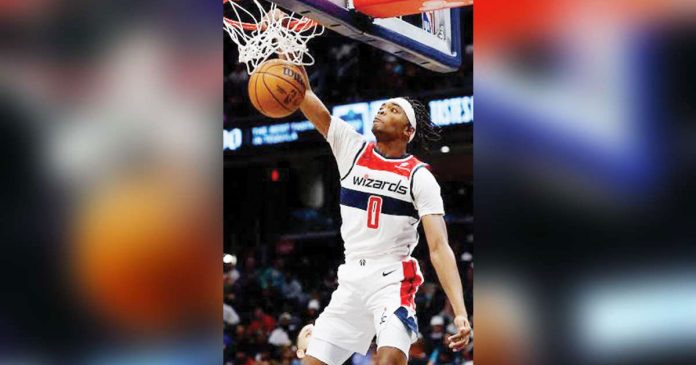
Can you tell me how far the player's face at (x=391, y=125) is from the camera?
5172 mm

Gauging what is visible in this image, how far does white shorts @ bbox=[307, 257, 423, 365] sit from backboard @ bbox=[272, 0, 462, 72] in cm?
162

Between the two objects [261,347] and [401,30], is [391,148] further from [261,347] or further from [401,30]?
[261,347]

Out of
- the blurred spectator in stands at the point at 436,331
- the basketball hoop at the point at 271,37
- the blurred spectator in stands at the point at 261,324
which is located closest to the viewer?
the basketball hoop at the point at 271,37

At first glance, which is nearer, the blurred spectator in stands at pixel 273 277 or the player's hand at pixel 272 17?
the player's hand at pixel 272 17

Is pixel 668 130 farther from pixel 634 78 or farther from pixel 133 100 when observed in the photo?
pixel 133 100

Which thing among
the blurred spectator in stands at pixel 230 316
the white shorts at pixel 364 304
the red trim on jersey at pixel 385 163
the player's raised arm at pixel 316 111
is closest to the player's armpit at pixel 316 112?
the player's raised arm at pixel 316 111

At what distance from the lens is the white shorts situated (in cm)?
481

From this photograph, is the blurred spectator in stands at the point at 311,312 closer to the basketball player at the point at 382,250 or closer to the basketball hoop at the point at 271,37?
the basketball hoop at the point at 271,37

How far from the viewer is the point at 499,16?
1092 mm

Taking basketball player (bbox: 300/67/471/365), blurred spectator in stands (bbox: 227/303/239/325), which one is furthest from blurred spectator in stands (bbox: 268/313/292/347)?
basketball player (bbox: 300/67/471/365)

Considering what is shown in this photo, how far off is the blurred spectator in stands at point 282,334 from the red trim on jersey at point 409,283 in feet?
28.0

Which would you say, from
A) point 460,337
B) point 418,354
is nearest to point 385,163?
point 460,337

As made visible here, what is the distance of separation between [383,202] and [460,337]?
1112mm

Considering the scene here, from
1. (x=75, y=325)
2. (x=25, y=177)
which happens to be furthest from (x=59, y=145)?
(x=75, y=325)
